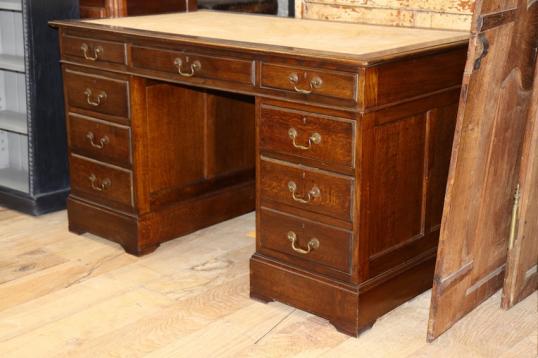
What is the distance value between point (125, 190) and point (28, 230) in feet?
2.01

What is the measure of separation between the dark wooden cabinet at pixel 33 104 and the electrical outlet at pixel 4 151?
22 millimetres

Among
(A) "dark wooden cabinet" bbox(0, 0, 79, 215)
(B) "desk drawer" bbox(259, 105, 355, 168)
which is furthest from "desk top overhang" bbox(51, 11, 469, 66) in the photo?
(A) "dark wooden cabinet" bbox(0, 0, 79, 215)

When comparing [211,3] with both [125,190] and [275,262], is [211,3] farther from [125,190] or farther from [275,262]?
[275,262]

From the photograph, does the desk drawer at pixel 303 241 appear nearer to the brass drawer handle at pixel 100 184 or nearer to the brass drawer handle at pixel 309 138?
the brass drawer handle at pixel 309 138

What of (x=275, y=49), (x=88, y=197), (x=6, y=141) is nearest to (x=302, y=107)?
(x=275, y=49)

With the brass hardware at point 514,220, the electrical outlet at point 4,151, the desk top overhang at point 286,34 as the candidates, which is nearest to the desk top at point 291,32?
the desk top overhang at point 286,34

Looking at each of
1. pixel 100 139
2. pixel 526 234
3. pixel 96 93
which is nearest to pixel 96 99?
pixel 96 93

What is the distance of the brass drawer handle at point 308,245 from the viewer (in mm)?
2752

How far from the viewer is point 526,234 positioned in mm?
2865

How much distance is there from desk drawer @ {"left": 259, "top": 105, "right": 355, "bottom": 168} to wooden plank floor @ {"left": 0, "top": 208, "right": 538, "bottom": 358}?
1.90 ft

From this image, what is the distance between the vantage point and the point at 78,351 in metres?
2.63

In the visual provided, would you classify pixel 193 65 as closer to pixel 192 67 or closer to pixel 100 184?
pixel 192 67

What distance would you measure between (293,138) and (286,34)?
51 cm

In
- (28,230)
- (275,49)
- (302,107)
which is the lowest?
(28,230)
